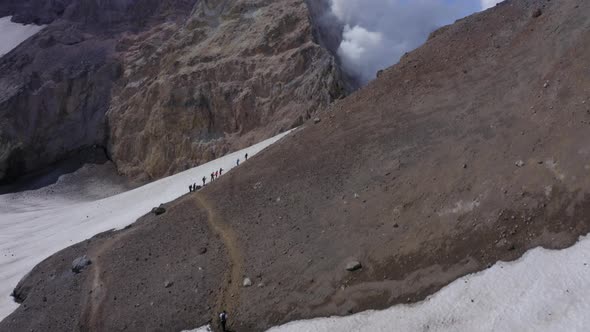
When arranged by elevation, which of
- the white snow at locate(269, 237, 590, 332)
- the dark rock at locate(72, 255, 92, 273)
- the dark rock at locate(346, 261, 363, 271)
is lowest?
the white snow at locate(269, 237, 590, 332)

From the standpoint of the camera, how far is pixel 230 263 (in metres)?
20.0

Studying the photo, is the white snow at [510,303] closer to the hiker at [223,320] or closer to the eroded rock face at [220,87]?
the hiker at [223,320]

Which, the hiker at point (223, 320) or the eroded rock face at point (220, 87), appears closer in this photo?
the hiker at point (223, 320)

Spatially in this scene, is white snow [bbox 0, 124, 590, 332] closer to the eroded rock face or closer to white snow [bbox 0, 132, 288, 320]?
white snow [bbox 0, 132, 288, 320]

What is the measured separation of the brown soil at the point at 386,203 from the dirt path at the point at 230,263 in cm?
7

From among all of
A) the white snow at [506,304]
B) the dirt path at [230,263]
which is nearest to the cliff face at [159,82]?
the dirt path at [230,263]

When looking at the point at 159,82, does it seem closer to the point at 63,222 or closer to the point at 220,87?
the point at 220,87

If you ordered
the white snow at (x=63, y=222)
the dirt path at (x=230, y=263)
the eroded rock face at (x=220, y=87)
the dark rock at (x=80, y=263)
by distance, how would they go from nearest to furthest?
the dirt path at (x=230, y=263), the dark rock at (x=80, y=263), the white snow at (x=63, y=222), the eroded rock face at (x=220, y=87)

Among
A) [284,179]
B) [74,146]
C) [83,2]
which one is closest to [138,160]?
[74,146]

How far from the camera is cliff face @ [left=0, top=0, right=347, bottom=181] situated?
4784cm

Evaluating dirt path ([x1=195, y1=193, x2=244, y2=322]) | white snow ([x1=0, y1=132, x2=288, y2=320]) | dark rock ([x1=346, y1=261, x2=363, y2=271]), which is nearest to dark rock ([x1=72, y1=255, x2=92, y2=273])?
white snow ([x1=0, y1=132, x2=288, y2=320])

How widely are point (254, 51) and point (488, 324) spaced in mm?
40247

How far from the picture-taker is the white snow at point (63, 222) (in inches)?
1144

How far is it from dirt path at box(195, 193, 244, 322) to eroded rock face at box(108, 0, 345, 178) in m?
22.7
